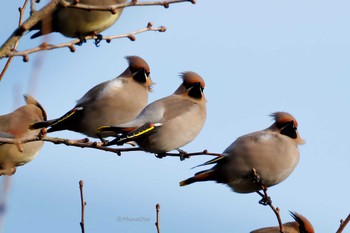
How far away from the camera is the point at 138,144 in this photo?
5094 mm

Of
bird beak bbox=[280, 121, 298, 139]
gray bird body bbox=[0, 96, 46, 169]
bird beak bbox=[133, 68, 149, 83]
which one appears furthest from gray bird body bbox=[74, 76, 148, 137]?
bird beak bbox=[280, 121, 298, 139]

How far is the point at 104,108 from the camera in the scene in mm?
5297

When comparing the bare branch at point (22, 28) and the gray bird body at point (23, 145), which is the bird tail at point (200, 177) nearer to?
the gray bird body at point (23, 145)

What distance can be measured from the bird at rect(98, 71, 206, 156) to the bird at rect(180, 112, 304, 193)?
338 millimetres

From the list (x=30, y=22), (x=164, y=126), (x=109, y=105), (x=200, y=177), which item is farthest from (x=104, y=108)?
(x=30, y=22)

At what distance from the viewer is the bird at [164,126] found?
4915 mm

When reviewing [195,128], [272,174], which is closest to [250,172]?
[272,174]

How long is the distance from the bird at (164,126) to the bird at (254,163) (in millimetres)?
338

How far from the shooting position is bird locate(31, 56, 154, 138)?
5.29 metres

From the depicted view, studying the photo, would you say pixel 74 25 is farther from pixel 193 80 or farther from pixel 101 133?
pixel 193 80

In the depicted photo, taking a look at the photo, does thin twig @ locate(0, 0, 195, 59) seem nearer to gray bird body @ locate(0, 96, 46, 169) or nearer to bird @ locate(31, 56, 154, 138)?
bird @ locate(31, 56, 154, 138)

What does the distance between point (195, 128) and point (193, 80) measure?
2.11 ft

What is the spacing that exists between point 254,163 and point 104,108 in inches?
Answer: 44.3

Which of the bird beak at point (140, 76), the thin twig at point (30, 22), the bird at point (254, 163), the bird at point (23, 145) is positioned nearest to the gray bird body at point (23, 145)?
the bird at point (23, 145)
